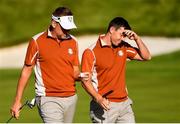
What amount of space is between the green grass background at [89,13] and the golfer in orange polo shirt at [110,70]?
22444 millimetres

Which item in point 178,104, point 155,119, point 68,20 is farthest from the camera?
point 178,104

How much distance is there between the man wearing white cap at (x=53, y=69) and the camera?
32.4 ft

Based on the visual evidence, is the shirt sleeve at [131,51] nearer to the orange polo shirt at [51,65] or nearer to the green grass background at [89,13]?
the orange polo shirt at [51,65]

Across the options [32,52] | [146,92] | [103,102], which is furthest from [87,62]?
[146,92]

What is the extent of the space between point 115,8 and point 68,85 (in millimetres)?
23892

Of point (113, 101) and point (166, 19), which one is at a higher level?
point (166, 19)

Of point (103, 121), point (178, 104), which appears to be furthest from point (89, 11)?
point (103, 121)

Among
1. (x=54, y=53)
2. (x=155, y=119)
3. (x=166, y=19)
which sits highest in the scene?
(x=166, y=19)

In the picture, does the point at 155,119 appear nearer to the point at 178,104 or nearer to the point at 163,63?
the point at 178,104

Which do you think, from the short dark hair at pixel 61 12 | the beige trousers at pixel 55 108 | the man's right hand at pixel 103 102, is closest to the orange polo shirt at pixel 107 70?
the man's right hand at pixel 103 102

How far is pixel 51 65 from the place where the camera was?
32.4 feet

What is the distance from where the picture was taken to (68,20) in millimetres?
9836

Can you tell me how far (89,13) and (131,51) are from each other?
23.3 m

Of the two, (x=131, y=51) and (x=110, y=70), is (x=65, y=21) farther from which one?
(x=131, y=51)
